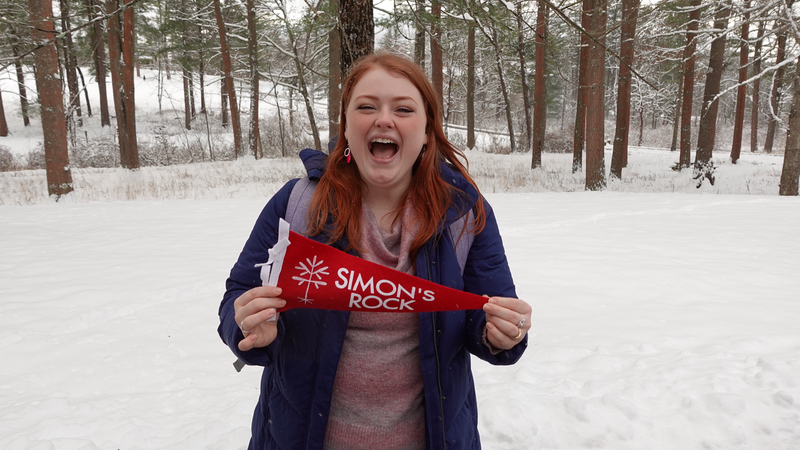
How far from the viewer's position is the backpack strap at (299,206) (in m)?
1.45

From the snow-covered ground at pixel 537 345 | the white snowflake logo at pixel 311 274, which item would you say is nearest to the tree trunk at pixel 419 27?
the white snowflake logo at pixel 311 274

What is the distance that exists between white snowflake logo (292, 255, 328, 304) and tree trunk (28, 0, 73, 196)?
10.3 meters

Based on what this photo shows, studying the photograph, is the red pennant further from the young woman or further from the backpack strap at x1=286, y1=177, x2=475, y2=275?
the backpack strap at x1=286, y1=177, x2=475, y2=275

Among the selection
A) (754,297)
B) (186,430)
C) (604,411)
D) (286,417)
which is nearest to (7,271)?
(186,430)

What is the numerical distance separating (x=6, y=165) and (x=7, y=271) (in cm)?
2027

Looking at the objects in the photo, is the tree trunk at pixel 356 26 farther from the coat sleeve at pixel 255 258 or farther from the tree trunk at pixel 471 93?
the tree trunk at pixel 471 93

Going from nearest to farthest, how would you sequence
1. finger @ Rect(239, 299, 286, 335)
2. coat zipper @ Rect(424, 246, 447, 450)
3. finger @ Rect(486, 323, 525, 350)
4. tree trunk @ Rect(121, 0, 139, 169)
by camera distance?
1. finger @ Rect(239, 299, 286, 335)
2. finger @ Rect(486, 323, 525, 350)
3. coat zipper @ Rect(424, 246, 447, 450)
4. tree trunk @ Rect(121, 0, 139, 169)

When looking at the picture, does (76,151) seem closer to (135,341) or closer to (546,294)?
(135,341)

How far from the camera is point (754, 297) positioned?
13.4 ft

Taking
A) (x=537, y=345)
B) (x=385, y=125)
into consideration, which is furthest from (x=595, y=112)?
(x=385, y=125)

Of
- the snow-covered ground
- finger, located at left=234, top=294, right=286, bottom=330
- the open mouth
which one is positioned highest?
the open mouth

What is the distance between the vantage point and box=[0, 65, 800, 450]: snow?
249cm

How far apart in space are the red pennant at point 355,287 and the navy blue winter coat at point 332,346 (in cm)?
12

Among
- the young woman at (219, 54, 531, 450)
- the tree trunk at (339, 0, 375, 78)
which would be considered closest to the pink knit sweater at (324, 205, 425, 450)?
the young woman at (219, 54, 531, 450)
